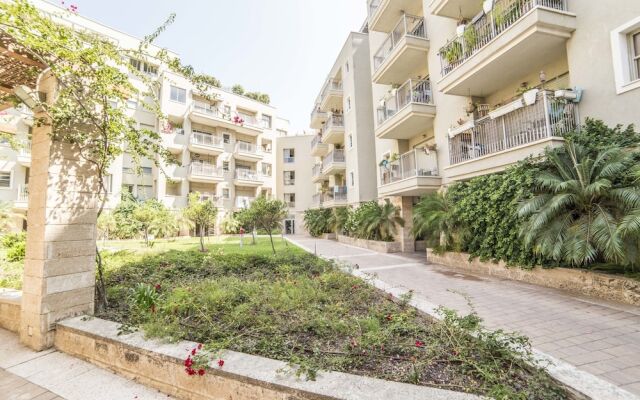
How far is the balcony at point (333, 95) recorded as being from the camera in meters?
26.0

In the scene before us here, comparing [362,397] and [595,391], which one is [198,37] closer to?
[362,397]

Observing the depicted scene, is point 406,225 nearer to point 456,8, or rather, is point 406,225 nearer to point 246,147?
point 456,8

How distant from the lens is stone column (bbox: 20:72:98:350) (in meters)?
4.50

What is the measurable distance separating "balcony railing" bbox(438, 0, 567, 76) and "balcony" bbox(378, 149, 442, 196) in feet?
12.6

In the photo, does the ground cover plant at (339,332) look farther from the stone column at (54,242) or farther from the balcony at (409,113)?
the balcony at (409,113)

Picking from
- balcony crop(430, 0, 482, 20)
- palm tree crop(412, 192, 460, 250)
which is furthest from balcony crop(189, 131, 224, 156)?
palm tree crop(412, 192, 460, 250)

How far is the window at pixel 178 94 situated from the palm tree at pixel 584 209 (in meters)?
32.3

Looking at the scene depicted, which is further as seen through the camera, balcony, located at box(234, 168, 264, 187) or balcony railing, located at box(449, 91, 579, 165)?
balcony, located at box(234, 168, 264, 187)

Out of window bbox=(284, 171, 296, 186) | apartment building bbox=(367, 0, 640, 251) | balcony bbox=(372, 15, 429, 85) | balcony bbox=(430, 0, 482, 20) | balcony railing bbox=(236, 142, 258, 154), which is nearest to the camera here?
apartment building bbox=(367, 0, 640, 251)

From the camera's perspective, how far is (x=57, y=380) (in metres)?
3.64

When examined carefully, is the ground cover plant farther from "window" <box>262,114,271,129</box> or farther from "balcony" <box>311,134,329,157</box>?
"window" <box>262,114,271,129</box>

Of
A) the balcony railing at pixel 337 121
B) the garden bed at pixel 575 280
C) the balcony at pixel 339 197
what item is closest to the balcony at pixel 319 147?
the balcony railing at pixel 337 121

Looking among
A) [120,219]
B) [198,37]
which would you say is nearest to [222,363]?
[198,37]

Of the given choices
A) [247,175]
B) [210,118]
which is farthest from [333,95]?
[247,175]
